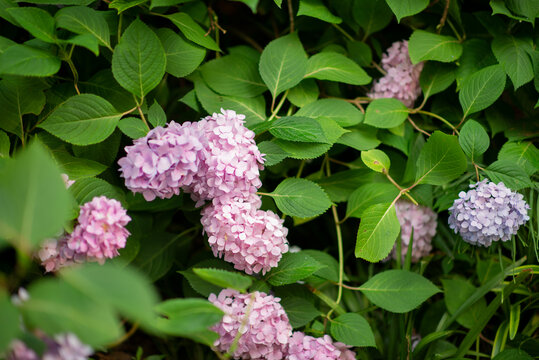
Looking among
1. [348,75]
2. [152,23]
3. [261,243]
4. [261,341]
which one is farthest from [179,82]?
[261,341]

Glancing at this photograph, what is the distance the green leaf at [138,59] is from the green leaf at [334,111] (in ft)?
1.22

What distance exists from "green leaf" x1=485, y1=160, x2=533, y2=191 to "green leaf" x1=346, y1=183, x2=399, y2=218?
23 centimetres

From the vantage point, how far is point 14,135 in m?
1.12

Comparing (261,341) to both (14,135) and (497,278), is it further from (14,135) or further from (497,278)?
(14,135)

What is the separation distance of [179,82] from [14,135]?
678 mm

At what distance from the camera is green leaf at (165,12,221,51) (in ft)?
3.76

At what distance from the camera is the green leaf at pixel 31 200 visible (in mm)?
593

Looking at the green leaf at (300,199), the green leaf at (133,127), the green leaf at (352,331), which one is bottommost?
the green leaf at (352,331)

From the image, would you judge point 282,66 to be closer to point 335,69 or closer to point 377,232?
point 335,69

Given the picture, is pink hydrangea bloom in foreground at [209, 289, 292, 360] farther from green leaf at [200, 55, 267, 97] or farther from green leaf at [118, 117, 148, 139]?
green leaf at [200, 55, 267, 97]

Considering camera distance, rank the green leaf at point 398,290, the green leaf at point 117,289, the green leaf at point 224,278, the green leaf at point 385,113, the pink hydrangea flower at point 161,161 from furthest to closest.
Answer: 1. the green leaf at point 385,113
2. the green leaf at point 398,290
3. the pink hydrangea flower at point 161,161
4. the green leaf at point 224,278
5. the green leaf at point 117,289

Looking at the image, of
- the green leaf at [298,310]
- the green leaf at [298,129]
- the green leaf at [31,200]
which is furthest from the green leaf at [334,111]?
the green leaf at [31,200]

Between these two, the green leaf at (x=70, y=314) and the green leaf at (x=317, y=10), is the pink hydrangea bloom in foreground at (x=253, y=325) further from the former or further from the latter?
the green leaf at (x=317, y=10)

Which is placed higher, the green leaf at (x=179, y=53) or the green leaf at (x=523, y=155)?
the green leaf at (x=179, y=53)
